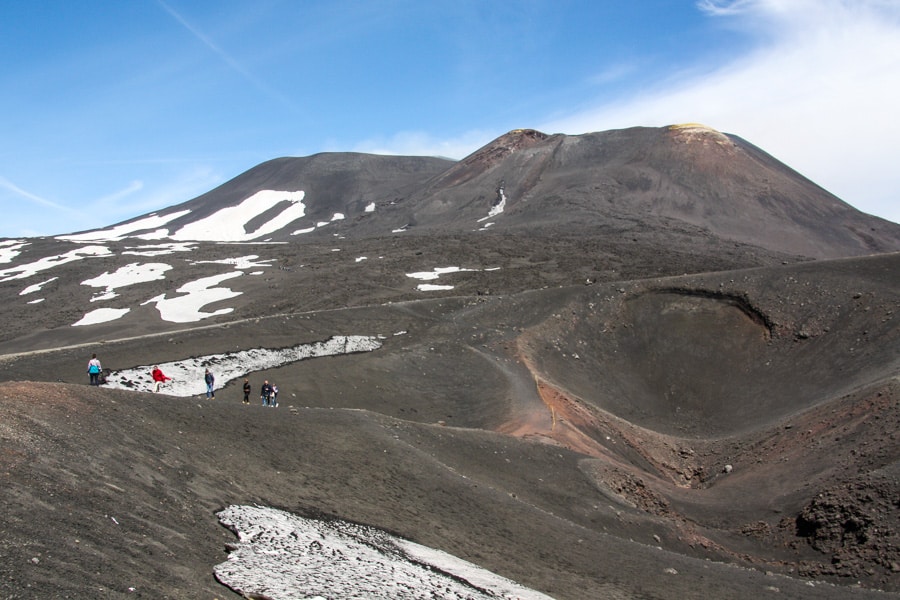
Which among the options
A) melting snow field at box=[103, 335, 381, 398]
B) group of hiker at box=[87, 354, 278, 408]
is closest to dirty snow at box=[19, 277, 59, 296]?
melting snow field at box=[103, 335, 381, 398]

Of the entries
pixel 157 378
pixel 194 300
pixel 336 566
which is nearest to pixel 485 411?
pixel 157 378

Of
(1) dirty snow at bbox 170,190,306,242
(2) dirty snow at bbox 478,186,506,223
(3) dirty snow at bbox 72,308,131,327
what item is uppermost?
(1) dirty snow at bbox 170,190,306,242

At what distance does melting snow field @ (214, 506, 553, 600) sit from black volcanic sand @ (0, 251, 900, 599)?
507mm

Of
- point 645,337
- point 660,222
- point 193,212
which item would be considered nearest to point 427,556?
point 645,337

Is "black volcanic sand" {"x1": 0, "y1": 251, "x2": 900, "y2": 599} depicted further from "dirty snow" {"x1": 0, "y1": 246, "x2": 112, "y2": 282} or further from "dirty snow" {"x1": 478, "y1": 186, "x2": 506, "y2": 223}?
"dirty snow" {"x1": 478, "y1": 186, "x2": 506, "y2": 223}

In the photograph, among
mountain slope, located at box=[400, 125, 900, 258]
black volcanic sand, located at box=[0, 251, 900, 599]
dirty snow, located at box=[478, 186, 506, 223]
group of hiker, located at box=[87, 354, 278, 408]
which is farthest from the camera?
dirty snow, located at box=[478, 186, 506, 223]

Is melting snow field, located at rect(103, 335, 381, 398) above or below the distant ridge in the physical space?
below

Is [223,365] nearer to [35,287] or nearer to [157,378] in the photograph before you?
[157,378]

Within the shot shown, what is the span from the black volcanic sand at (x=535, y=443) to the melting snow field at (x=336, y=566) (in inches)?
20.0

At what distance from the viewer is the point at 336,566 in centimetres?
1050

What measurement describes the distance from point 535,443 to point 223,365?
513 inches

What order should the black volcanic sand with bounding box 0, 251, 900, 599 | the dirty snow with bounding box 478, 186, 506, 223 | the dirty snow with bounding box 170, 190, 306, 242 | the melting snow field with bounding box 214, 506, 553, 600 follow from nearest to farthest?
the melting snow field with bounding box 214, 506, 553, 600
the black volcanic sand with bounding box 0, 251, 900, 599
the dirty snow with bounding box 478, 186, 506, 223
the dirty snow with bounding box 170, 190, 306, 242

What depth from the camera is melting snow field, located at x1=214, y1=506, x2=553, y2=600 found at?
945 cm

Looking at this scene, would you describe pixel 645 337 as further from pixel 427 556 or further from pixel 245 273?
pixel 245 273
